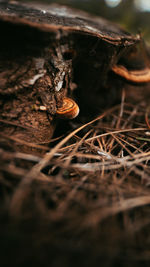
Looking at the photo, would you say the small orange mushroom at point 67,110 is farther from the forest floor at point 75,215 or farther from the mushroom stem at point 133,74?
the mushroom stem at point 133,74

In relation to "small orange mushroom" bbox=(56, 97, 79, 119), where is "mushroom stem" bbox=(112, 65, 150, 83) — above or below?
above

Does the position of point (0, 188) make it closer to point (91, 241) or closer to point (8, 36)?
point (91, 241)

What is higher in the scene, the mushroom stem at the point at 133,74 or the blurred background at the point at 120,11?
the blurred background at the point at 120,11

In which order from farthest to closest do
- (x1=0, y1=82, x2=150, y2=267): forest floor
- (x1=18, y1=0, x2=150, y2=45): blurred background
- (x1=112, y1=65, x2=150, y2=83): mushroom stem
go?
(x1=18, y1=0, x2=150, y2=45): blurred background → (x1=112, y1=65, x2=150, y2=83): mushroom stem → (x1=0, y1=82, x2=150, y2=267): forest floor

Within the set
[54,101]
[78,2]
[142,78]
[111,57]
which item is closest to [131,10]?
[78,2]

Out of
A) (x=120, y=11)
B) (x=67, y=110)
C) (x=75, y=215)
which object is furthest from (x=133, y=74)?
(x=120, y=11)

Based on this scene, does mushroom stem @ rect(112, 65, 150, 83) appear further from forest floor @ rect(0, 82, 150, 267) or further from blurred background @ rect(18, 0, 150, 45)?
blurred background @ rect(18, 0, 150, 45)

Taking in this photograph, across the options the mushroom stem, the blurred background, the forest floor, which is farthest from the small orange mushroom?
the blurred background

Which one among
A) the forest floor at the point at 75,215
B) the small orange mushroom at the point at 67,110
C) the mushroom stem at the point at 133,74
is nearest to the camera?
the forest floor at the point at 75,215

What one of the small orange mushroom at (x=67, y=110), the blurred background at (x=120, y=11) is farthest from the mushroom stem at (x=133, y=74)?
the blurred background at (x=120, y=11)
